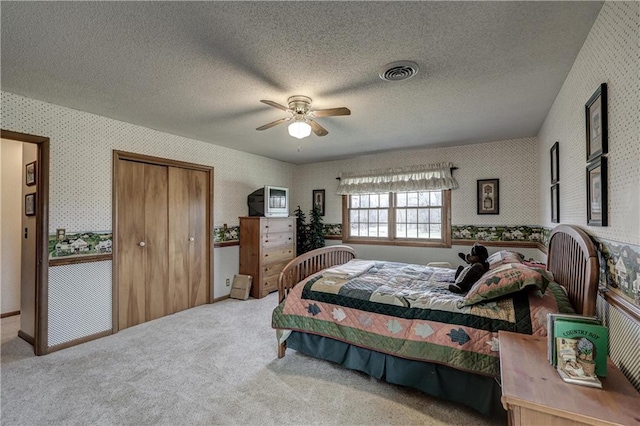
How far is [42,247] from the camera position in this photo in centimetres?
281

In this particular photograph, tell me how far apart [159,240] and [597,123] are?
14.4 feet

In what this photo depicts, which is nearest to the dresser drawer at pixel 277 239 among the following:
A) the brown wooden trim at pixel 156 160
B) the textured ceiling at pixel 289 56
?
the brown wooden trim at pixel 156 160

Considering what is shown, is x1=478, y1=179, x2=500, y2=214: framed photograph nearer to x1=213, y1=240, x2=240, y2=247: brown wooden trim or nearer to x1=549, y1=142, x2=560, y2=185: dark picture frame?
x1=549, y1=142, x2=560, y2=185: dark picture frame

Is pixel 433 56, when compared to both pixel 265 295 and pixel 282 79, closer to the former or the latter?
pixel 282 79

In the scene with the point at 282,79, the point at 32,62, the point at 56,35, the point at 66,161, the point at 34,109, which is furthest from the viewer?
the point at 66,161

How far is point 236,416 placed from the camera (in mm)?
1918

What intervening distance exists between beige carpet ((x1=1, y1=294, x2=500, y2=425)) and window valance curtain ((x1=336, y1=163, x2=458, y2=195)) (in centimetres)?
310

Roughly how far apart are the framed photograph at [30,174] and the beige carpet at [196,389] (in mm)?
1717

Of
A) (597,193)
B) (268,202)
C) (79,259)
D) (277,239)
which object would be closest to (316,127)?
(597,193)

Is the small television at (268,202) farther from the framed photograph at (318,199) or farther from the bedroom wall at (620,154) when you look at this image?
the bedroom wall at (620,154)

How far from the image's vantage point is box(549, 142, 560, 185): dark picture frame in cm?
262

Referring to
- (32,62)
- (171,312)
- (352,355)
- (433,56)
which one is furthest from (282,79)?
(171,312)

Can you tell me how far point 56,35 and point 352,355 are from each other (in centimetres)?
298

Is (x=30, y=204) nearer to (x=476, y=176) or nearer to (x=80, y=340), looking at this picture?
(x=80, y=340)
